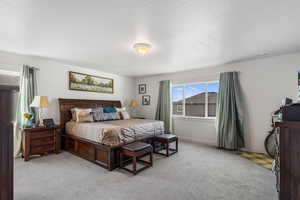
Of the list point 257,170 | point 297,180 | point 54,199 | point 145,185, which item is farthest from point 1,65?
point 257,170

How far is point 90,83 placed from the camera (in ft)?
15.5

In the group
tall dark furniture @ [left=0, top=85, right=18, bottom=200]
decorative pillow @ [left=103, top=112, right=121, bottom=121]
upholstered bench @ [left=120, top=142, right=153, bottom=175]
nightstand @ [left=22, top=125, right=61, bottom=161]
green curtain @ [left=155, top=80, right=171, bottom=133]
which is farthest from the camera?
green curtain @ [left=155, top=80, right=171, bottom=133]

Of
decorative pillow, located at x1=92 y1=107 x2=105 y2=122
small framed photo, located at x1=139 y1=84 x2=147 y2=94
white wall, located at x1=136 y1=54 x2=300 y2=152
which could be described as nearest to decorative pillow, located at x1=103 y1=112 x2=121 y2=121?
decorative pillow, located at x1=92 y1=107 x2=105 y2=122

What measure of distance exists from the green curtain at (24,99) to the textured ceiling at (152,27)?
0.51 m

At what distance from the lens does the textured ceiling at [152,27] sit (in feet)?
5.55

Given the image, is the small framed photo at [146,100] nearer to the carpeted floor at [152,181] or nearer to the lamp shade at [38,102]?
the carpeted floor at [152,181]

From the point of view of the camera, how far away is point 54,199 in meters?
1.87

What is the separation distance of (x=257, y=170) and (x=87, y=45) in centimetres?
409

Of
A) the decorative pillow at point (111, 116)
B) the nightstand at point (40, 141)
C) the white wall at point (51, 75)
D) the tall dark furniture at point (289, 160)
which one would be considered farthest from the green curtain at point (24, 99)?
the tall dark furniture at point (289, 160)

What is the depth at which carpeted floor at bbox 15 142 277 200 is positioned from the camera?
1962 mm

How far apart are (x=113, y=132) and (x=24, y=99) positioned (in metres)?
2.44

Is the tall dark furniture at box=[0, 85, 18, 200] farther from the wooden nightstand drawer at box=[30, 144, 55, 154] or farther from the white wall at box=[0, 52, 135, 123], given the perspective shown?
the white wall at box=[0, 52, 135, 123]

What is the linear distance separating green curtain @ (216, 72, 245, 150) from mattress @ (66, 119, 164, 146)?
1806 mm

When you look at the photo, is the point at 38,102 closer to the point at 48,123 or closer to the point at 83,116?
the point at 48,123
